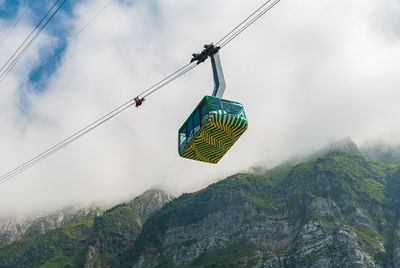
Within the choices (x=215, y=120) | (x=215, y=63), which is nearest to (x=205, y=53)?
(x=215, y=63)

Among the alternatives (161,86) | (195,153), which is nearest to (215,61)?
(161,86)

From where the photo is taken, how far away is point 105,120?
160 ft

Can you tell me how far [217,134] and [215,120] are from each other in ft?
8.19

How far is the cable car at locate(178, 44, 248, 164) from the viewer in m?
44.0

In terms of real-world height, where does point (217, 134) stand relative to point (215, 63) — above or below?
below

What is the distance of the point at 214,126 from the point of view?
4422 centimetres

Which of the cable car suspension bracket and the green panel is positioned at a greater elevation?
the cable car suspension bracket

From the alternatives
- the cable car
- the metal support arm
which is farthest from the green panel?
the metal support arm

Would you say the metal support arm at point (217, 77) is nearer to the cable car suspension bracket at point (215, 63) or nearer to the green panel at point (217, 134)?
the cable car suspension bracket at point (215, 63)

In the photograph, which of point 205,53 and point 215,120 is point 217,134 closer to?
point 215,120

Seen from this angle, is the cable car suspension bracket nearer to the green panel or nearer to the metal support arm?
the metal support arm

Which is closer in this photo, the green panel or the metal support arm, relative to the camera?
the green panel

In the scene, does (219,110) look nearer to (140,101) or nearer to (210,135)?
(210,135)

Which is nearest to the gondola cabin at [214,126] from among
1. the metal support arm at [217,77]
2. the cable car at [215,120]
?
the cable car at [215,120]
